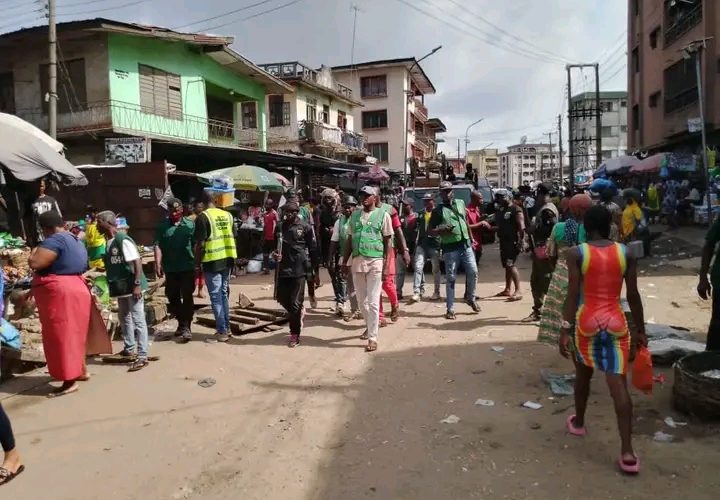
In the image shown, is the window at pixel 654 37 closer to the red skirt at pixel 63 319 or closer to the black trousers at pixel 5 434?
the red skirt at pixel 63 319

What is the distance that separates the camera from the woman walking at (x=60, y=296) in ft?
16.6

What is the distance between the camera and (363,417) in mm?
4602

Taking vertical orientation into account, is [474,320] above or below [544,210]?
below

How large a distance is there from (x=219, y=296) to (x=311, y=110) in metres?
27.4

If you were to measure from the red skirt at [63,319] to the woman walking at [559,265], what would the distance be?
4198 millimetres

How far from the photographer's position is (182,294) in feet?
23.6

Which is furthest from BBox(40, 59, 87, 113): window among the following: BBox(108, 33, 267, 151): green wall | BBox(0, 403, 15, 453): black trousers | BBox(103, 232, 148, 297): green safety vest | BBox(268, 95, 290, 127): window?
BBox(0, 403, 15, 453): black trousers

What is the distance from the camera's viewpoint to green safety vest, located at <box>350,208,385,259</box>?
655 cm

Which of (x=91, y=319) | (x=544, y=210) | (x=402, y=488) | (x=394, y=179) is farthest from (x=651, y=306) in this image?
(x=394, y=179)

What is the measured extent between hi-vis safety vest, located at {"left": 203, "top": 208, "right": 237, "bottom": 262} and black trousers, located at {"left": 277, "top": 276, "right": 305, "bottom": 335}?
0.76 m

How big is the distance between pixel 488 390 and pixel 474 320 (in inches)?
109

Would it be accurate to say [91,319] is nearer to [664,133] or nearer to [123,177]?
[123,177]

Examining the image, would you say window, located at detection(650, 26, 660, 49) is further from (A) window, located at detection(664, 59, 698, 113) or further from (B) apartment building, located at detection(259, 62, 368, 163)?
(B) apartment building, located at detection(259, 62, 368, 163)

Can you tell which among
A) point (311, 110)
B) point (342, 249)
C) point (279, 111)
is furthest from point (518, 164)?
point (342, 249)
